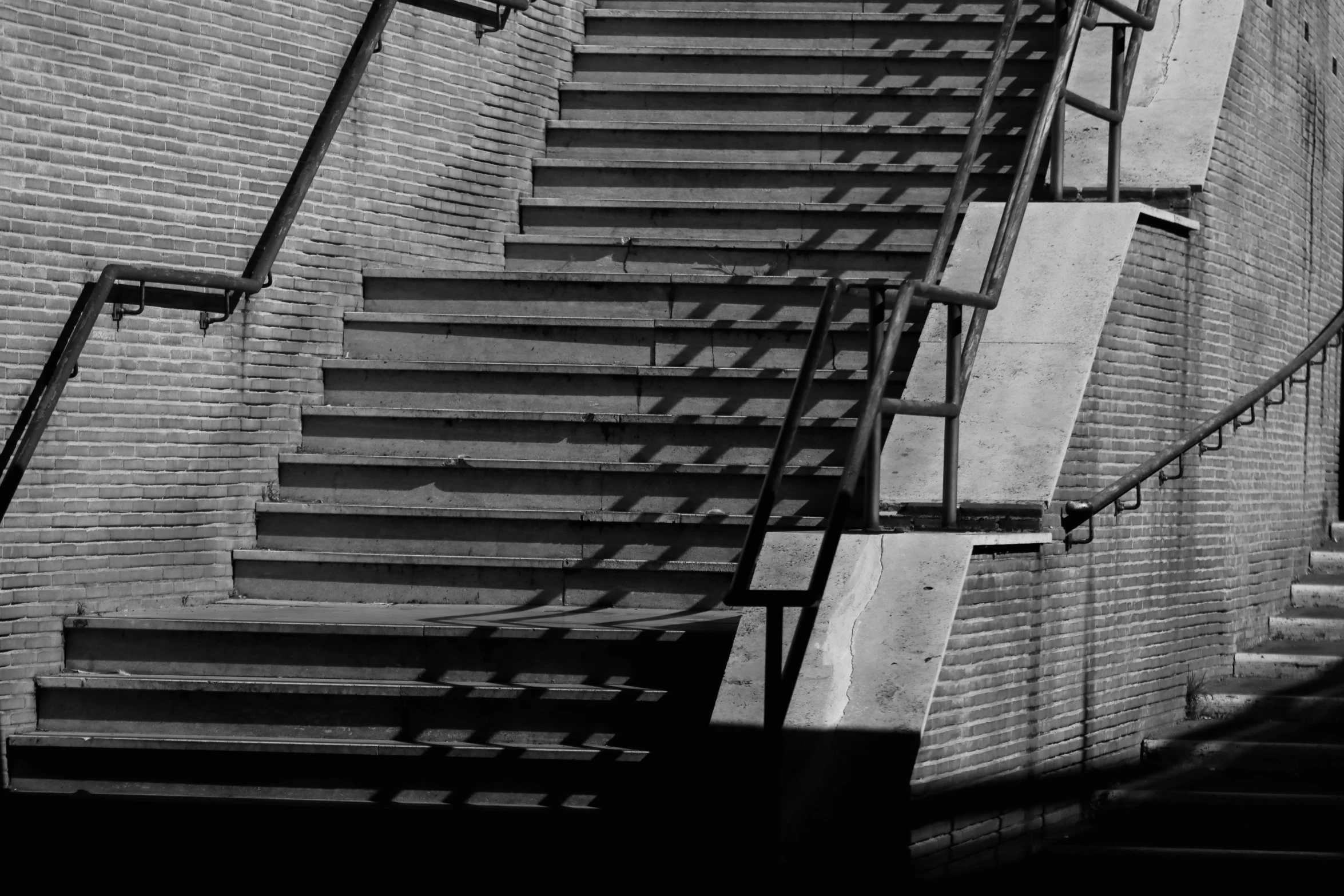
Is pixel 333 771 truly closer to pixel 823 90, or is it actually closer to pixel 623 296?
pixel 623 296

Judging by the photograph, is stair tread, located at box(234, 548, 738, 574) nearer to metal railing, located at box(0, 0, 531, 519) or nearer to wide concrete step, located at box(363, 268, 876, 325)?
metal railing, located at box(0, 0, 531, 519)

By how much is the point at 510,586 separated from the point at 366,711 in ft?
2.99

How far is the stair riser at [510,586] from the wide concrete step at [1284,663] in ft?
8.27

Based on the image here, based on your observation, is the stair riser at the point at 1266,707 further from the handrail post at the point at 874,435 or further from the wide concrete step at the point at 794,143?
the wide concrete step at the point at 794,143

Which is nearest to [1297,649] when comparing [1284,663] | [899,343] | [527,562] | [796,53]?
[1284,663]

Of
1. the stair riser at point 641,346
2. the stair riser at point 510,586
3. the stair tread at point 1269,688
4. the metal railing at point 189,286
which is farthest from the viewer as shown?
the stair tread at point 1269,688

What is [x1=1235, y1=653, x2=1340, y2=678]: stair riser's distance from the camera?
7449 millimetres

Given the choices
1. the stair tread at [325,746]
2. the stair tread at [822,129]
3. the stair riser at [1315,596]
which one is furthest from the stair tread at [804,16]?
the stair tread at [325,746]

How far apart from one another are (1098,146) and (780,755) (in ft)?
10.8

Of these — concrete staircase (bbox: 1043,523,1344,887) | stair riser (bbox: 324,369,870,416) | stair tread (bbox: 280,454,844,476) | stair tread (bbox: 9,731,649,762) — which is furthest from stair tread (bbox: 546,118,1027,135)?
stair tread (bbox: 9,731,649,762)

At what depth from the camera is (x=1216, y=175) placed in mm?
7270

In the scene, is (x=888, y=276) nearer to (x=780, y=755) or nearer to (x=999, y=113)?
→ (x=999, y=113)

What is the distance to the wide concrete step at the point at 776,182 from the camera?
7.94 metres

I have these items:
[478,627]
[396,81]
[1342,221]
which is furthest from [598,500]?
[1342,221]
